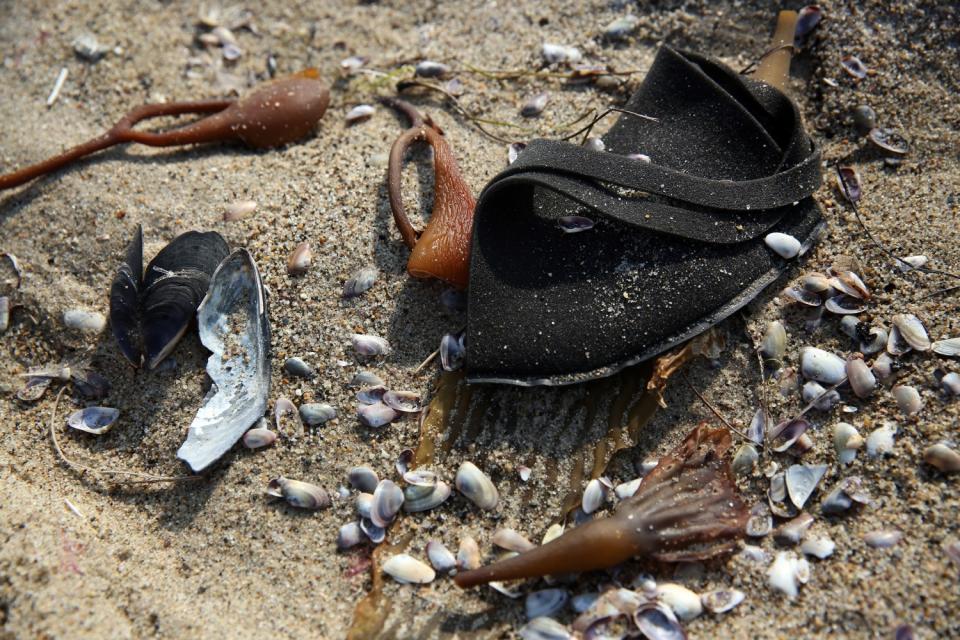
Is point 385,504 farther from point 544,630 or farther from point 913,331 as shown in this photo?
point 913,331

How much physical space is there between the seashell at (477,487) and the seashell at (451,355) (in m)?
0.32

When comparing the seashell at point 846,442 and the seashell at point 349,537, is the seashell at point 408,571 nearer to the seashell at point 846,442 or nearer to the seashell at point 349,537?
the seashell at point 349,537

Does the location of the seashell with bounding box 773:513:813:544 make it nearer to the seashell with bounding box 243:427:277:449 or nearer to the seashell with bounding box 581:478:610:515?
the seashell with bounding box 581:478:610:515

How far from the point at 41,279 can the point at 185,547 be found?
3.83 feet

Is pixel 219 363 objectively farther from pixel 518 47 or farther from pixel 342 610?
pixel 518 47

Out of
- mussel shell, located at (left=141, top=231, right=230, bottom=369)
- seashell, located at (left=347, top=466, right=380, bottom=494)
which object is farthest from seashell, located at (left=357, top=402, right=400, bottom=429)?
mussel shell, located at (left=141, top=231, right=230, bottom=369)

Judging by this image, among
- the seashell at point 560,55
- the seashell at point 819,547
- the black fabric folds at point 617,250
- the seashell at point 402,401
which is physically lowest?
the seashell at point 819,547

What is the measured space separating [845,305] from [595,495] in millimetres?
984

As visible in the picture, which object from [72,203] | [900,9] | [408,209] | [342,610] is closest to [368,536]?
[342,610]

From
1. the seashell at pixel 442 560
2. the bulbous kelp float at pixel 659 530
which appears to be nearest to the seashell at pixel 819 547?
the bulbous kelp float at pixel 659 530

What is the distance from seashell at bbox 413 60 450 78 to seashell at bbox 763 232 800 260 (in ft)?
4.90

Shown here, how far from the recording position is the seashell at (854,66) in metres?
2.53

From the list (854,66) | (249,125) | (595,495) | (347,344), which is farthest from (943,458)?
(249,125)

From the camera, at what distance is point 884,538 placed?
1788 millimetres
